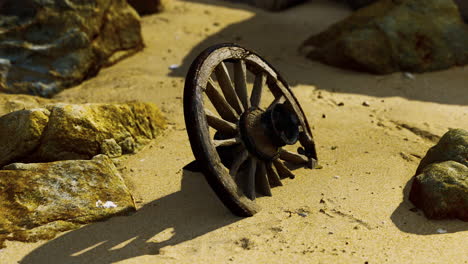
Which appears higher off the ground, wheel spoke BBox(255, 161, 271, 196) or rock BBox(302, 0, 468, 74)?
rock BBox(302, 0, 468, 74)

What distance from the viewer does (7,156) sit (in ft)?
14.4

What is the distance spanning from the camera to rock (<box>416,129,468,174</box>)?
4180mm

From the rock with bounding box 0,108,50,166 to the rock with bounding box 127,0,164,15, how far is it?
190 inches

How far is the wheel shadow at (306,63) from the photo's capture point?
258 inches

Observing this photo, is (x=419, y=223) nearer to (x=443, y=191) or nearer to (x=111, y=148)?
(x=443, y=191)

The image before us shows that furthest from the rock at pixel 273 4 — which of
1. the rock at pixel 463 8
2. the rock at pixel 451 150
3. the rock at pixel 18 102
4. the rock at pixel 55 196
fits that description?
the rock at pixel 55 196

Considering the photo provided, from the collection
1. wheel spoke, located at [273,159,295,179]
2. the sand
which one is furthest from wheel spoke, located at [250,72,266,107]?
the sand

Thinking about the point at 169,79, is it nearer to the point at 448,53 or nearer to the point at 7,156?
the point at 7,156

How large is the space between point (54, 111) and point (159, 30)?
4158 millimetres

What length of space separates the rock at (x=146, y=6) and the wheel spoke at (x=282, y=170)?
17.9 feet

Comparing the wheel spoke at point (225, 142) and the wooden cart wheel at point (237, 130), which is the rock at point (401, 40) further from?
the wheel spoke at point (225, 142)

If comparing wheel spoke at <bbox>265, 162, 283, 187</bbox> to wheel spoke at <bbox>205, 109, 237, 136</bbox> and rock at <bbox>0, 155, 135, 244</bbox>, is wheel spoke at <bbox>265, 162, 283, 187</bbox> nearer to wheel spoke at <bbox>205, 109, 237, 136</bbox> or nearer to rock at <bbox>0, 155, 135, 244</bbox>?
wheel spoke at <bbox>205, 109, 237, 136</bbox>

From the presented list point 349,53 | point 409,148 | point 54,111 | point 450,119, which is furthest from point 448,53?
point 54,111

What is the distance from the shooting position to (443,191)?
3.81m
